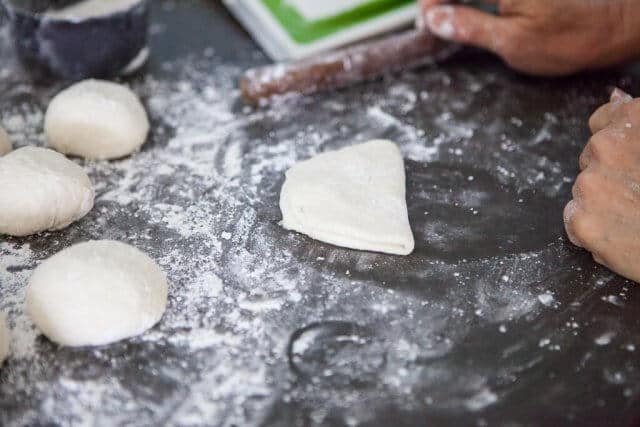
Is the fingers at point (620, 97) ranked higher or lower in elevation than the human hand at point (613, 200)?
higher

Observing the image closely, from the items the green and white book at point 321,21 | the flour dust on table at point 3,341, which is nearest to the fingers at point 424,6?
the green and white book at point 321,21

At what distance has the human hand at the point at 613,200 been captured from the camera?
131cm

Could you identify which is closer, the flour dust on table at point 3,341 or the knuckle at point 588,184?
the flour dust on table at point 3,341

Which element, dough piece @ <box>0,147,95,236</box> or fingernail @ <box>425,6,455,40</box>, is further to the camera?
fingernail @ <box>425,6,455,40</box>

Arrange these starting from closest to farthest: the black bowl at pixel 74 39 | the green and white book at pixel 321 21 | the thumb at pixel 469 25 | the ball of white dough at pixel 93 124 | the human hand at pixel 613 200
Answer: the human hand at pixel 613 200 → the ball of white dough at pixel 93 124 → the black bowl at pixel 74 39 → the thumb at pixel 469 25 → the green and white book at pixel 321 21

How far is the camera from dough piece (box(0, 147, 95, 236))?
4.42 ft

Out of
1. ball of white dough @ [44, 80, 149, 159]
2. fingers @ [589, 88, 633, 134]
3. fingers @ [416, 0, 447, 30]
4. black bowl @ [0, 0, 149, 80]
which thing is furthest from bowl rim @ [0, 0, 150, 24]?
fingers @ [589, 88, 633, 134]

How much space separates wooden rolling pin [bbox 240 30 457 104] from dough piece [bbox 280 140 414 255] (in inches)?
12.1

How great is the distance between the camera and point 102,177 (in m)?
1.55

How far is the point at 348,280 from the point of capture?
4.40 feet

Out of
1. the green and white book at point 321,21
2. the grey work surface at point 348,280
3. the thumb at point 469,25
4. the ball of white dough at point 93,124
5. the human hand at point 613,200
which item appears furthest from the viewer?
the green and white book at point 321,21

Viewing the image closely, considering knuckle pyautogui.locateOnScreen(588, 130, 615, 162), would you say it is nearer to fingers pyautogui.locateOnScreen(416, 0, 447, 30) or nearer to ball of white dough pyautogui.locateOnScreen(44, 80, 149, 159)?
fingers pyautogui.locateOnScreen(416, 0, 447, 30)

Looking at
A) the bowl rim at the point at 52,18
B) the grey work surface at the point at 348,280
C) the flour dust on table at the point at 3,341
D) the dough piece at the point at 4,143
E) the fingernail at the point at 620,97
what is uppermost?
the bowl rim at the point at 52,18

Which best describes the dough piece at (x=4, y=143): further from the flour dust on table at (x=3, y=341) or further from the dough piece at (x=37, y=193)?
the flour dust on table at (x=3, y=341)
